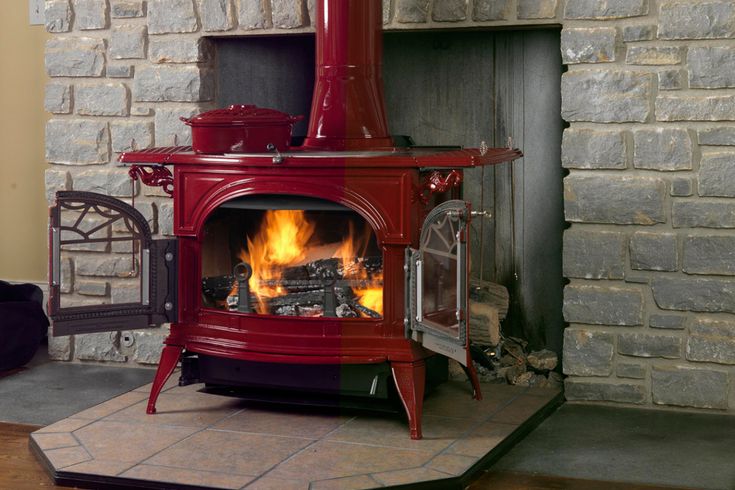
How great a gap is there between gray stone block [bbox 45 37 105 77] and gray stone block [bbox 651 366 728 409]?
2.32m

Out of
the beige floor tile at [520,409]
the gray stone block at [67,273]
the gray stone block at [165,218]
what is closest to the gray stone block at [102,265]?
the gray stone block at [67,273]

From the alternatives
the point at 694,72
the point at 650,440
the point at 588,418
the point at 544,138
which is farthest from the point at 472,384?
the point at 694,72

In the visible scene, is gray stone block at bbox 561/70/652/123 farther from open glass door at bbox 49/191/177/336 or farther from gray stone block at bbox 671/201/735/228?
open glass door at bbox 49/191/177/336

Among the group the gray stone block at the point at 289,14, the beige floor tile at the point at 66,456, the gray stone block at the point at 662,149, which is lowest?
the beige floor tile at the point at 66,456

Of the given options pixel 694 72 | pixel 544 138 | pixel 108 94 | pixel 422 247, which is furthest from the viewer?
pixel 108 94

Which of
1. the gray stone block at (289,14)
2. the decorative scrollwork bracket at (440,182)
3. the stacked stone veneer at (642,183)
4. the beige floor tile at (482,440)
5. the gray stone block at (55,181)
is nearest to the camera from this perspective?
the beige floor tile at (482,440)

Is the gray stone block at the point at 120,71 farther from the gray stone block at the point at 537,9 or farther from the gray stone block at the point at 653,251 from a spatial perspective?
the gray stone block at the point at 653,251

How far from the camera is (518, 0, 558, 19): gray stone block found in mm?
3867

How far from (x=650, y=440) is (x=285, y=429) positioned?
3.63 ft

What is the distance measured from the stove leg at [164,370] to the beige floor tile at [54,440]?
0.31 metres

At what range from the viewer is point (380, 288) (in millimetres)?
3602

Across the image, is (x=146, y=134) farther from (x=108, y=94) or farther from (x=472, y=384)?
(x=472, y=384)

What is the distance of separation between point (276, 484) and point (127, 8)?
6.91 feet

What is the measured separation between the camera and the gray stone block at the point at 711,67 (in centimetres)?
370
